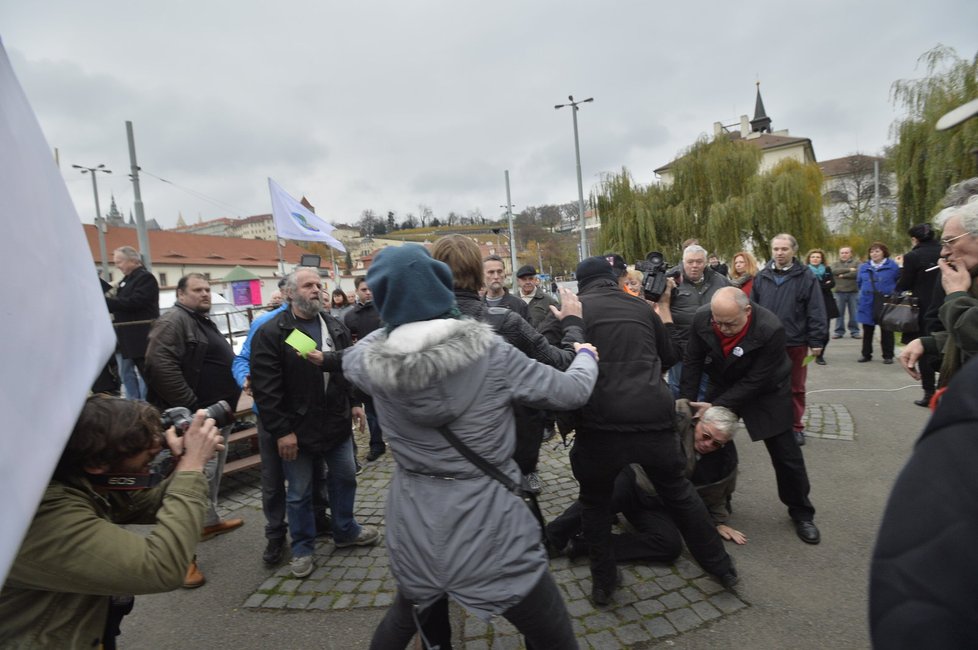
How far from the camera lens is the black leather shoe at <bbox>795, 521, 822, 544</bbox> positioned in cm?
339

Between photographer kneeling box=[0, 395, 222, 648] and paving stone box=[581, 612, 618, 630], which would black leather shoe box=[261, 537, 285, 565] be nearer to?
photographer kneeling box=[0, 395, 222, 648]

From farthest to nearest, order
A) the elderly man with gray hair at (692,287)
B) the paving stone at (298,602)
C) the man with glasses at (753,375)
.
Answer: the elderly man with gray hair at (692,287) < the man with glasses at (753,375) < the paving stone at (298,602)

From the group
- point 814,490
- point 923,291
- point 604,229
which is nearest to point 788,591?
point 814,490

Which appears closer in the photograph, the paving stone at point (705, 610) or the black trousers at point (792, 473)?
the paving stone at point (705, 610)

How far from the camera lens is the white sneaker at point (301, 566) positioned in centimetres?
341

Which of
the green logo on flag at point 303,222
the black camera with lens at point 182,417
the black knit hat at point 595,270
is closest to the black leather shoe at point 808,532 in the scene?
the black knit hat at point 595,270

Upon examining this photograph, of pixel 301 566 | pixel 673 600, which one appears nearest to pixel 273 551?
pixel 301 566

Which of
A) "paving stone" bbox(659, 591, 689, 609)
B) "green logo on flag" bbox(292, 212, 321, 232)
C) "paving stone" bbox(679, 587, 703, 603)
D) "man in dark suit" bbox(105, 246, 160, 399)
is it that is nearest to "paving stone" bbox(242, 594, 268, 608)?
"paving stone" bbox(659, 591, 689, 609)

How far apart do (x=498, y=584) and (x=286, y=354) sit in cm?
223

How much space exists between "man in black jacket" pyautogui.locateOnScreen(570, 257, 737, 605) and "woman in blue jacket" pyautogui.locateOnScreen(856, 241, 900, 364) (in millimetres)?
7533

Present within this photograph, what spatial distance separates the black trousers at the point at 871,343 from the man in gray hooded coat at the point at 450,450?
29.3 feet

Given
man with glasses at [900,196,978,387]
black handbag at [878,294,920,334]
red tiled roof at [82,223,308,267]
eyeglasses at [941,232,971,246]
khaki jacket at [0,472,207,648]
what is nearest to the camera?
khaki jacket at [0,472,207,648]

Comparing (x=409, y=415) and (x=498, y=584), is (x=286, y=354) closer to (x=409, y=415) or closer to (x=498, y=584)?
(x=409, y=415)

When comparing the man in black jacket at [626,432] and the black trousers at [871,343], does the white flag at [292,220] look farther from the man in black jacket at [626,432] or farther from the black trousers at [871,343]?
the black trousers at [871,343]
